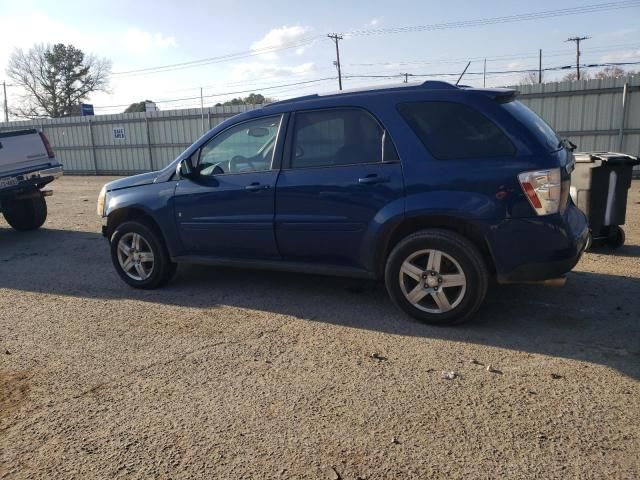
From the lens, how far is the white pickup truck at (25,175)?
8.60 metres

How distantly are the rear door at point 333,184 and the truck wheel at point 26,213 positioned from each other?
21.7 feet

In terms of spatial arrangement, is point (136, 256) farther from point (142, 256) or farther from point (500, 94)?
point (500, 94)

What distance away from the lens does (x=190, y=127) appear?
20.8 metres

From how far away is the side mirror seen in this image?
5.16m

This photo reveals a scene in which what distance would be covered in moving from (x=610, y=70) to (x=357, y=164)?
4142 centimetres

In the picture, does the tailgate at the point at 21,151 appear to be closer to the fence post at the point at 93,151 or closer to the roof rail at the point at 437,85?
the roof rail at the point at 437,85

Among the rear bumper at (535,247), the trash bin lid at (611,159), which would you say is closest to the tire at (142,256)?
the rear bumper at (535,247)

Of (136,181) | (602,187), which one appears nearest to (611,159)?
(602,187)

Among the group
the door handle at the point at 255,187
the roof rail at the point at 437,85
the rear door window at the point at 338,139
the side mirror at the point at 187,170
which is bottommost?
the door handle at the point at 255,187

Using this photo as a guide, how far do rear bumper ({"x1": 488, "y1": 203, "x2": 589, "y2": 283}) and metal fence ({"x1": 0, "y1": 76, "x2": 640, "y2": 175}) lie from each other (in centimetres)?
1253

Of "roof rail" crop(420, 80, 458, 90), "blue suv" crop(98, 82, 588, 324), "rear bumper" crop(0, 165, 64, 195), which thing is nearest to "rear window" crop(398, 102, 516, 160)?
"blue suv" crop(98, 82, 588, 324)

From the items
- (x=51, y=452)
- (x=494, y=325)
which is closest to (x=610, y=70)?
(x=494, y=325)

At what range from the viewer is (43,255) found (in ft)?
25.3

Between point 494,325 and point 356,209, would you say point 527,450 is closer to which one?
point 494,325
